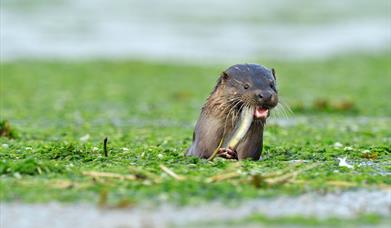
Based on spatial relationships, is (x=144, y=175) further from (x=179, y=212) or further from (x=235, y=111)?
(x=235, y=111)

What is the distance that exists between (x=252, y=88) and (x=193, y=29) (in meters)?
23.3

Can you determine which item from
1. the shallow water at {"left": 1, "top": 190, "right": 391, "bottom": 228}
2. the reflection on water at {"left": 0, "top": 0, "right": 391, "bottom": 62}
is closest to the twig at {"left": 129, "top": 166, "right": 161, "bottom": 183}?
the shallow water at {"left": 1, "top": 190, "right": 391, "bottom": 228}

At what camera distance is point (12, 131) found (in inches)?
454

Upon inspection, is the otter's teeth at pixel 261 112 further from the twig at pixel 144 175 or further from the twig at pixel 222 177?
the twig at pixel 144 175

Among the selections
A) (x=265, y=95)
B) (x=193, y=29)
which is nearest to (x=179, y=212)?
(x=265, y=95)

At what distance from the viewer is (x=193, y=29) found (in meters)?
32.2

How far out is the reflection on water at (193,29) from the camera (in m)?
26.9

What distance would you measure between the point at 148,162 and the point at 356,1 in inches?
1246

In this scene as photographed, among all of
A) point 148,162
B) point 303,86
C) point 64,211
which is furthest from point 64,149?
point 303,86

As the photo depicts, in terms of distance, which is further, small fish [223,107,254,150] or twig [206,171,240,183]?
small fish [223,107,254,150]

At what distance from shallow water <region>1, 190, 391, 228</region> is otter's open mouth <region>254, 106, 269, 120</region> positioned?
190cm

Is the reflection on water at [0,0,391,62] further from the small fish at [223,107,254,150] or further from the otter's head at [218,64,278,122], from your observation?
the small fish at [223,107,254,150]

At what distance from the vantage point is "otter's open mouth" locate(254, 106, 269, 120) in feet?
29.4

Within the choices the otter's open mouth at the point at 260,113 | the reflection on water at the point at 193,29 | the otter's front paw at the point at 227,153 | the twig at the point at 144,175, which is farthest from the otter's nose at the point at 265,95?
the reflection on water at the point at 193,29
